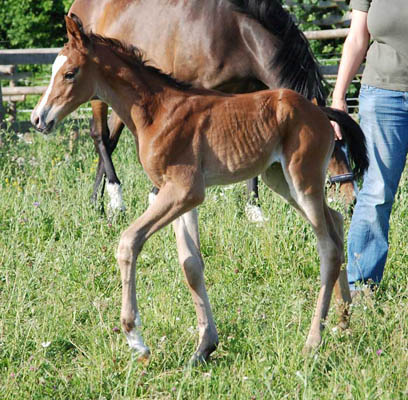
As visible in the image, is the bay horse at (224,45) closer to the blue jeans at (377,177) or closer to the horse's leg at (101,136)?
the horse's leg at (101,136)

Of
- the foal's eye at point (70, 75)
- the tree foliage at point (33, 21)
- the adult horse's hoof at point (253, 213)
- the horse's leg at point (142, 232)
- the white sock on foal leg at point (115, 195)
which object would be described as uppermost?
the foal's eye at point (70, 75)

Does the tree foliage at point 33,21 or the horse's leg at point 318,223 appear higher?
the horse's leg at point 318,223

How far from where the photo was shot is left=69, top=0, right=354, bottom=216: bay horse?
17.0ft

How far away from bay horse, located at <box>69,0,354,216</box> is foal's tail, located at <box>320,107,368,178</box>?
110cm

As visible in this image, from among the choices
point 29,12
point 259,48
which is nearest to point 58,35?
point 29,12

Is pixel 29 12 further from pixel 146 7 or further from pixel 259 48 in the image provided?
pixel 259 48

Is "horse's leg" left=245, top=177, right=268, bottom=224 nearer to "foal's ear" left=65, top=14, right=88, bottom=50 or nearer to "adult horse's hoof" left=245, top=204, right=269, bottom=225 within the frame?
"adult horse's hoof" left=245, top=204, right=269, bottom=225

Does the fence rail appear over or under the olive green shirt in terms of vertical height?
A: under

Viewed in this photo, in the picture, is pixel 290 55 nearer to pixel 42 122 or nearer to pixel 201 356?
pixel 42 122

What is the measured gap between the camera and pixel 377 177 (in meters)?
3.85

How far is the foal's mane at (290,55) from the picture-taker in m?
5.12

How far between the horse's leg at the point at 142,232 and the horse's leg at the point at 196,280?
12.3 inches

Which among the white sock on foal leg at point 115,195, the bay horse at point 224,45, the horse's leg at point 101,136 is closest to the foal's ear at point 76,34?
the bay horse at point 224,45

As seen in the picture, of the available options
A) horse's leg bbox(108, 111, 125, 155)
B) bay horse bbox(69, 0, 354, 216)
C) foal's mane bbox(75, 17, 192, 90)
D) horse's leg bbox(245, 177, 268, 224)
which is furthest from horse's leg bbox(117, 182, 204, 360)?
horse's leg bbox(108, 111, 125, 155)
